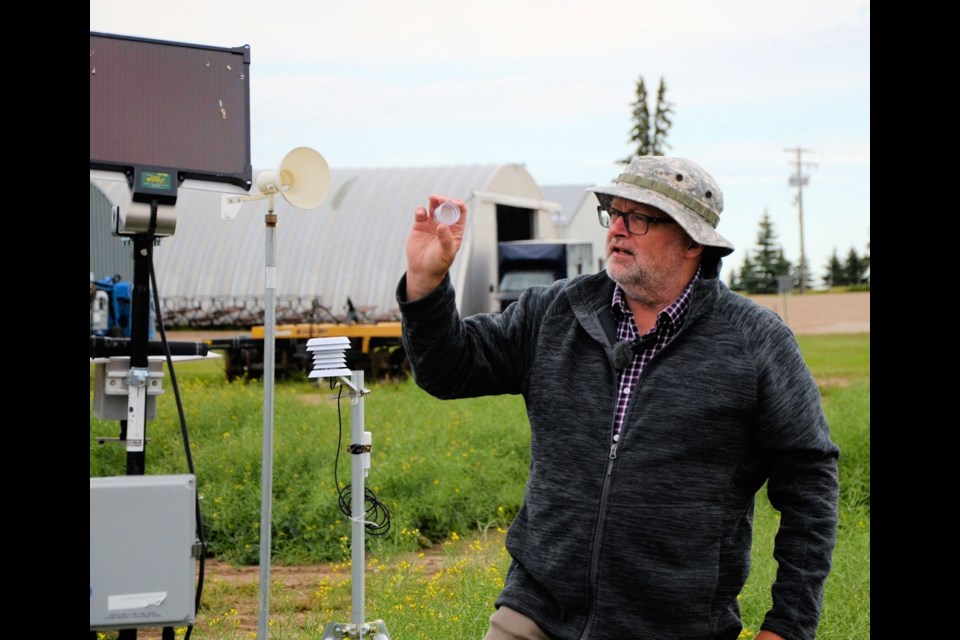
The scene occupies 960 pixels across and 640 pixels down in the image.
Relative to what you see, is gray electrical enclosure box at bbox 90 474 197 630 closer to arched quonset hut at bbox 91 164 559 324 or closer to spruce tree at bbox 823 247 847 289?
arched quonset hut at bbox 91 164 559 324

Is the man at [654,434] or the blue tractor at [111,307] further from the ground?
the blue tractor at [111,307]

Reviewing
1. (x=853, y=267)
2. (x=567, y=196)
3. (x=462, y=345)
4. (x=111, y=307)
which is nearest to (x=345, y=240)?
(x=111, y=307)

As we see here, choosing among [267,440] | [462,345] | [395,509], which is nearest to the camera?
[462,345]

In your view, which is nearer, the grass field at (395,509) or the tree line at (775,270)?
the grass field at (395,509)

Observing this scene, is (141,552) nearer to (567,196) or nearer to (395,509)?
(395,509)

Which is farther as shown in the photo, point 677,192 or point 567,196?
point 567,196

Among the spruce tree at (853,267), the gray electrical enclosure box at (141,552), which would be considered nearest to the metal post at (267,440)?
the gray electrical enclosure box at (141,552)

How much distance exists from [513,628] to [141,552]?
3.15 feet

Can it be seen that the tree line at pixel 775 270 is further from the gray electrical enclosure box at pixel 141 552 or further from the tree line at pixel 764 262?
the gray electrical enclosure box at pixel 141 552

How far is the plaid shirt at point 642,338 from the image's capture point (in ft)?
9.05

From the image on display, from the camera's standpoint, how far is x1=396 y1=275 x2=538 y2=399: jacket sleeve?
2869mm

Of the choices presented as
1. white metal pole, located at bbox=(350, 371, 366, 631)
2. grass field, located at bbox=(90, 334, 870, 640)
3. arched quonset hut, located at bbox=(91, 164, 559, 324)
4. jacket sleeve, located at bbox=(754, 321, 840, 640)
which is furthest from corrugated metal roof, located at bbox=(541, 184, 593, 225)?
jacket sleeve, located at bbox=(754, 321, 840, 640)

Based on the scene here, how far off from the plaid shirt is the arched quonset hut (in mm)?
17968

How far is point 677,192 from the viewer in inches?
113
